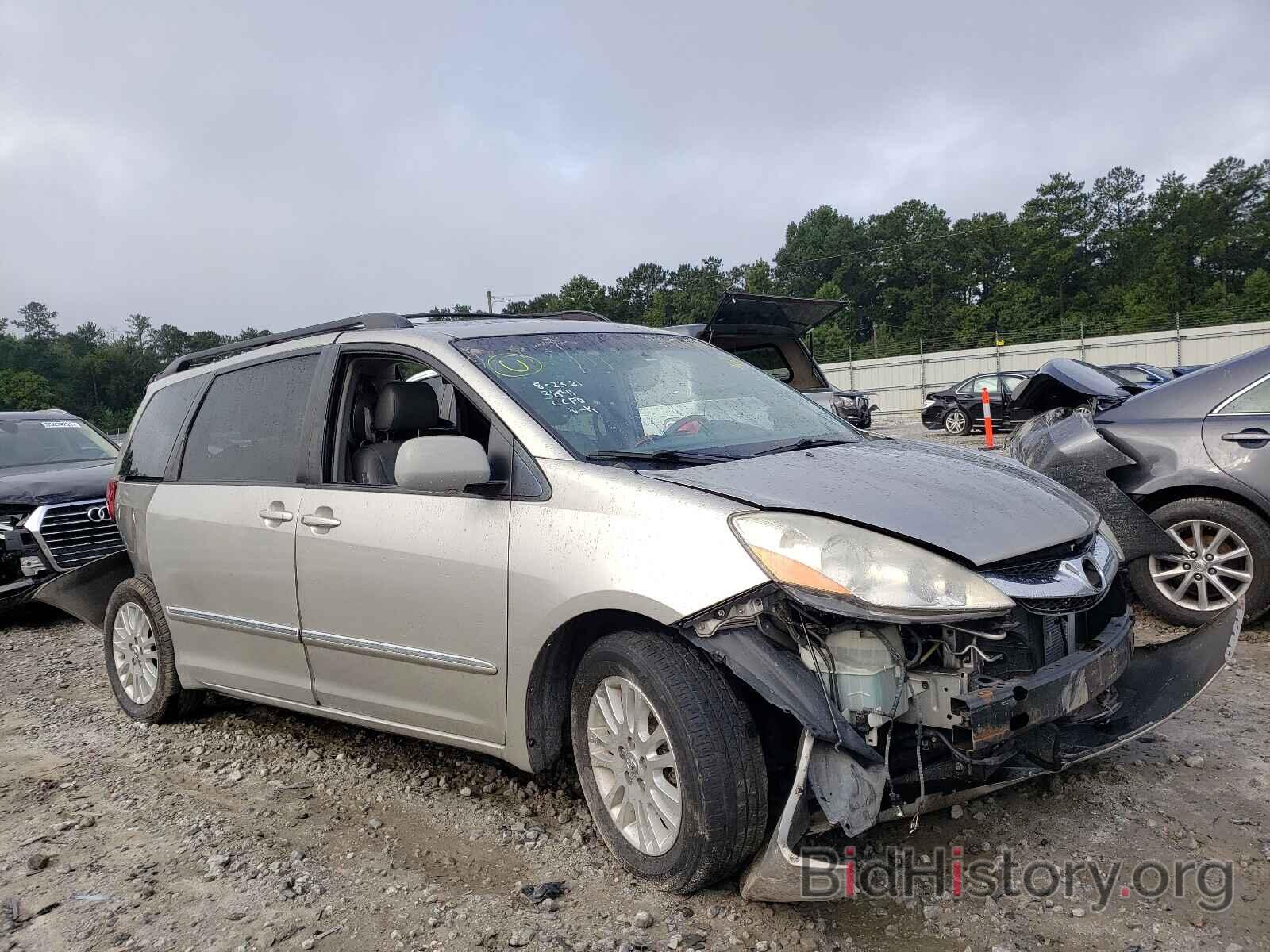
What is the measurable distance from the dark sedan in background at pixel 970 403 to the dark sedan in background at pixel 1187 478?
1591 centimetres

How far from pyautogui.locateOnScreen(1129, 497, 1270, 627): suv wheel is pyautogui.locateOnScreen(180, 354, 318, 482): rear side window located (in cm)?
410

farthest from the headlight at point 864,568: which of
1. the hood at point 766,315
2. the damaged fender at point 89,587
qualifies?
the hood at point 766,315

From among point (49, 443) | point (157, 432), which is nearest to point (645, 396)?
point (157, 432)

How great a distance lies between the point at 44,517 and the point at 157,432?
3173 millimetres

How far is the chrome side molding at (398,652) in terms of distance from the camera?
9.75 ft

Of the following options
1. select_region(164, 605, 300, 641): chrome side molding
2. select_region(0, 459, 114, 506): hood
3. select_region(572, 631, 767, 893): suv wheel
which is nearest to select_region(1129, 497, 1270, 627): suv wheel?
select_region(572, 631, 767, 893): suv wheel

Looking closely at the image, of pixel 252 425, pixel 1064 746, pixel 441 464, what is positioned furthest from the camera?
pixel 252 425

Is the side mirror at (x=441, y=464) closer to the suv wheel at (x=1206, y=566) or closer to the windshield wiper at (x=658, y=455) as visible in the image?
the windshield wiper at (x=658, y=455)

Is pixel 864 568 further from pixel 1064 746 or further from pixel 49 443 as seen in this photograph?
pixel 49 443

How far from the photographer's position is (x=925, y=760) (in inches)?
92.4

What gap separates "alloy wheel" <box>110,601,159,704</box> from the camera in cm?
450

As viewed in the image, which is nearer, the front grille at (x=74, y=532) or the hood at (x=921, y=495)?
the hood at (x=921, y=495)

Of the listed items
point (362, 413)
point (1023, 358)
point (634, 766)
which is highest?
point (1023, 358)

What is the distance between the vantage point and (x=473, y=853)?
2980mm
